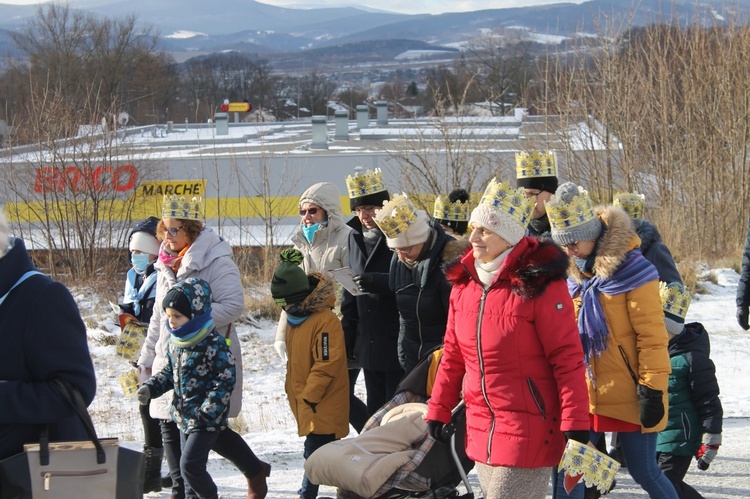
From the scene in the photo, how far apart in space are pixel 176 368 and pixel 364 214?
1732 mm

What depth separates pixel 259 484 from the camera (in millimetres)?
5137

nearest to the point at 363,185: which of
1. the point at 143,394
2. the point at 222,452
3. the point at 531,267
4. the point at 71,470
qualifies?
the point at 222,452

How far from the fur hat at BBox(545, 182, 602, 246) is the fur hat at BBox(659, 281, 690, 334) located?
0.85 metres

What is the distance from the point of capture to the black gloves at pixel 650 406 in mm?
4043

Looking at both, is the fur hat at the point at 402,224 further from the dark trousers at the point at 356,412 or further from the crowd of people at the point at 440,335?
the dark trousers at the point at 356,412

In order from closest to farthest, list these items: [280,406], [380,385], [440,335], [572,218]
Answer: [572,218], [440,335], [380,385], [280,406]

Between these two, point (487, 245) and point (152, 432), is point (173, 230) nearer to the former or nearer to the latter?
point (152, 432)

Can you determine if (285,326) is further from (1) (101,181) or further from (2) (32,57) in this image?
(2) (32,57)

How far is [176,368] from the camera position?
4695 millimetres

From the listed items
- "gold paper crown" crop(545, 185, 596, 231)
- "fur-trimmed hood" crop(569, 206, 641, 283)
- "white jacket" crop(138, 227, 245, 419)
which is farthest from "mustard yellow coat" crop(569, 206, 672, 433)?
"white jacket" crop(138, 227, 245, 419)

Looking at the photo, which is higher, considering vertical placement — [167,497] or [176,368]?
[176,368]

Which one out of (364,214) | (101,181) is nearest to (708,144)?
(101,181)

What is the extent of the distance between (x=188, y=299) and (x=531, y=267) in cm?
191

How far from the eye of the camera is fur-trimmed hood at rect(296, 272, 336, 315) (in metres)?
5.25
